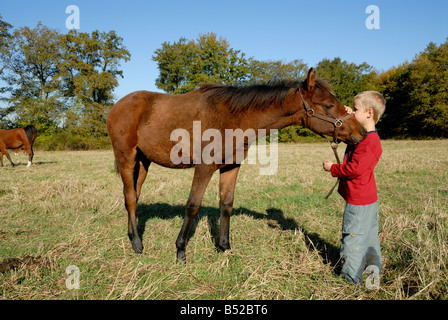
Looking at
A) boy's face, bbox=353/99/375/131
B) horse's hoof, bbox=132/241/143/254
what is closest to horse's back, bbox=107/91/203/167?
horse's hoof, bbox=132/241/143/254

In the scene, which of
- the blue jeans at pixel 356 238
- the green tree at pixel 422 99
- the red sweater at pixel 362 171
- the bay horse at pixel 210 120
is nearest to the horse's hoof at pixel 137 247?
the bay horse at pixel 210 120

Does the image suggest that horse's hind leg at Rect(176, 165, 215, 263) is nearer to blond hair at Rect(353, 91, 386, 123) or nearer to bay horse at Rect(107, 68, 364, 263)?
bay horse at Rect(107, 68, 364, 263)

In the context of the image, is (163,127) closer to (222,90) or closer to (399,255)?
(222,90)

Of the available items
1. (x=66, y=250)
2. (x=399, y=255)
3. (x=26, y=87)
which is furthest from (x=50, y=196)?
(x=26, y=87)

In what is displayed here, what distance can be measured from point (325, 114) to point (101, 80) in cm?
3896

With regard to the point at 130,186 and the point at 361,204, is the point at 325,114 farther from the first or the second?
the point at 130,186

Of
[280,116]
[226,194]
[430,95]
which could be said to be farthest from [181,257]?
[430,95]

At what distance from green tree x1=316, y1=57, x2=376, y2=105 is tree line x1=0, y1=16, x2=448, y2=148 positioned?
6.59m

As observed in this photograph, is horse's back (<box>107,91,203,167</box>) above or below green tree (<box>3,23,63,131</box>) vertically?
below

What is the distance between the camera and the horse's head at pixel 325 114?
314cm

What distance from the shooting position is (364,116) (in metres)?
3.03

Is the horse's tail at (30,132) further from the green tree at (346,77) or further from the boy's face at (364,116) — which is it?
the green tree at (346,77)

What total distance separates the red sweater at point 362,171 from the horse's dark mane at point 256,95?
102 cm

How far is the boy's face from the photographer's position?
2.99m
